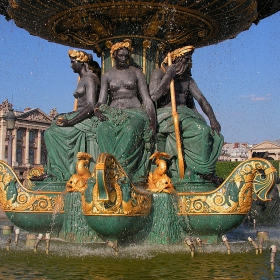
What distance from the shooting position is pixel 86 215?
25.5 ft

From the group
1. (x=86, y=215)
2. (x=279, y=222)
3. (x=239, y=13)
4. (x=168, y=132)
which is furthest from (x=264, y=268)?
(x=279, y=222)

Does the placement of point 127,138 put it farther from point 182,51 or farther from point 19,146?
point 19,146

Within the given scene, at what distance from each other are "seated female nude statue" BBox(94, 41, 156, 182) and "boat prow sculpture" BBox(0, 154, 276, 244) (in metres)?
0.56

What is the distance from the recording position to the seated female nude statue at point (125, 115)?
29.5 ft

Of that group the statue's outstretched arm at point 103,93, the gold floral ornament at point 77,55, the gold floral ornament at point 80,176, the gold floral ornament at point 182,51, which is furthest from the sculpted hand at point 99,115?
the gold floral ornament at point 182,51

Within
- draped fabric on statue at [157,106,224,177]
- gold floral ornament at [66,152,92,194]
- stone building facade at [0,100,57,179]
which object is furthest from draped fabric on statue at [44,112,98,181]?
stone building facade at [0,100,57,179]

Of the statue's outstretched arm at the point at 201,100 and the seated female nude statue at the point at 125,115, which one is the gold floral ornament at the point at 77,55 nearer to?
the seated female nude statue at the point at 125,115

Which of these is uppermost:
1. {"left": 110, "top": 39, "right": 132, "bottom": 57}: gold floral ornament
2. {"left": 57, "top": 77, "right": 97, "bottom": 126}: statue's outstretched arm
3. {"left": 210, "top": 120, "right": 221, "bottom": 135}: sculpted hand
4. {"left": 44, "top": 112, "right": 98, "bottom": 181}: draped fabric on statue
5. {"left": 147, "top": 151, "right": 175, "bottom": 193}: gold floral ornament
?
{"left": 110, "top": 39, "right": 132, "bottom": 57}: gold floral ornament

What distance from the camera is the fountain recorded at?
7617 mm

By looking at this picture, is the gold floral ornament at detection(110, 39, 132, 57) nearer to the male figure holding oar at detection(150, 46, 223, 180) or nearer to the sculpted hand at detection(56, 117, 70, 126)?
the male figure holding oar at detection(150, 46, 223, 180)

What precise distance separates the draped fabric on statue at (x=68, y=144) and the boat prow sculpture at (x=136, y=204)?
415mm

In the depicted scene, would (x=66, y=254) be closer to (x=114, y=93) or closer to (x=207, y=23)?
(x=114, y=93)

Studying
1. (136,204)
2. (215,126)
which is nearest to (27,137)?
(215,126)

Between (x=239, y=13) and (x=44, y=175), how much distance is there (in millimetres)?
4430
